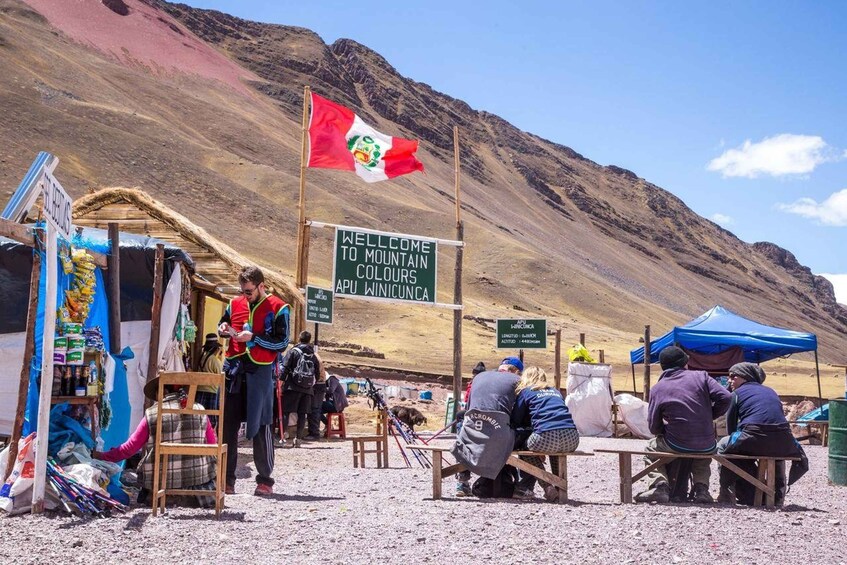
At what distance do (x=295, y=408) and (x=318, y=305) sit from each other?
152 cm

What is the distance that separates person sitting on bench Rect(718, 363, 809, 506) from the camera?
28.0 feet

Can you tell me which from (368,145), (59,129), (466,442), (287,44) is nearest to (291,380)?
(368,145)

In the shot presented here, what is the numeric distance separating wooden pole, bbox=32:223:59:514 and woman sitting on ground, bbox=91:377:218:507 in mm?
656

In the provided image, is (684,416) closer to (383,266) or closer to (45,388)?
(45,388)

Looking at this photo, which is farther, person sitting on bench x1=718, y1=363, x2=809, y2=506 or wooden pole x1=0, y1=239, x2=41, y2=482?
person sitting on bench x1=718, y1=363, x2=809, y2=506

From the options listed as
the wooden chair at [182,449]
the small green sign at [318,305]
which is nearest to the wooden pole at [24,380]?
the wooden chair at [182,449]

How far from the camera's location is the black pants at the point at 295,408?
14039mm

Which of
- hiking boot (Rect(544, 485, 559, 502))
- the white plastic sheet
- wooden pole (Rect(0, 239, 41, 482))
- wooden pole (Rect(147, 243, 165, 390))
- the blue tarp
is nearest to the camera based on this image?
wooden pole (Rect(0, 239, 41, 482))

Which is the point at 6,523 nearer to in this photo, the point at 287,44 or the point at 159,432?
the point at 159,432

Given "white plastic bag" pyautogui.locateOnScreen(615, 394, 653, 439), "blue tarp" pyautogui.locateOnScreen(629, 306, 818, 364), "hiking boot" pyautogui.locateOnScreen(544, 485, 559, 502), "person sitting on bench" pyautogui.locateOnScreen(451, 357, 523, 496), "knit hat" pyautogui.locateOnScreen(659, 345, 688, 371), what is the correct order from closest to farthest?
1. "person sitting on bench" pyautogui.locateOnScreen(451, 357, 523, 496)
2. "hiking boot" pyautogui.locateOnScreen(544, 485, 559, 502)
3. "knit hat" pyautogui.locateOnScreen(659, 345, 688, 371)
4. "white plastic bag" pyautogui.locateOnScreen(615, 394, 653, 439)
5. "blue tarp" pyautogui.locateOnScreen(629, 306, 818, 364)

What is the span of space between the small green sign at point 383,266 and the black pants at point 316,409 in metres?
1.86

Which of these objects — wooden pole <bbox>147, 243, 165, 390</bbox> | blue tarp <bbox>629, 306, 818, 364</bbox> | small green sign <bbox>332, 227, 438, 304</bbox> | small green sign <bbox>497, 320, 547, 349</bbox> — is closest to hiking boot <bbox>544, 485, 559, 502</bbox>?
wooden pole <bbox>147, 243, 165, 390</bbox>

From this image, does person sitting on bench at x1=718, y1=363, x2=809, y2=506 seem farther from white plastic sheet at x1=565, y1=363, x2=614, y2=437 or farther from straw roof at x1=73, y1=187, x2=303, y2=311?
white plastic sheet at x1=565, y1=363, x2=614, y2=437

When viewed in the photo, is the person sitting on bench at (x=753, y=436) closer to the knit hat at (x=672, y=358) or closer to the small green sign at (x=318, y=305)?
the knit hat at (x=672, y=358)
